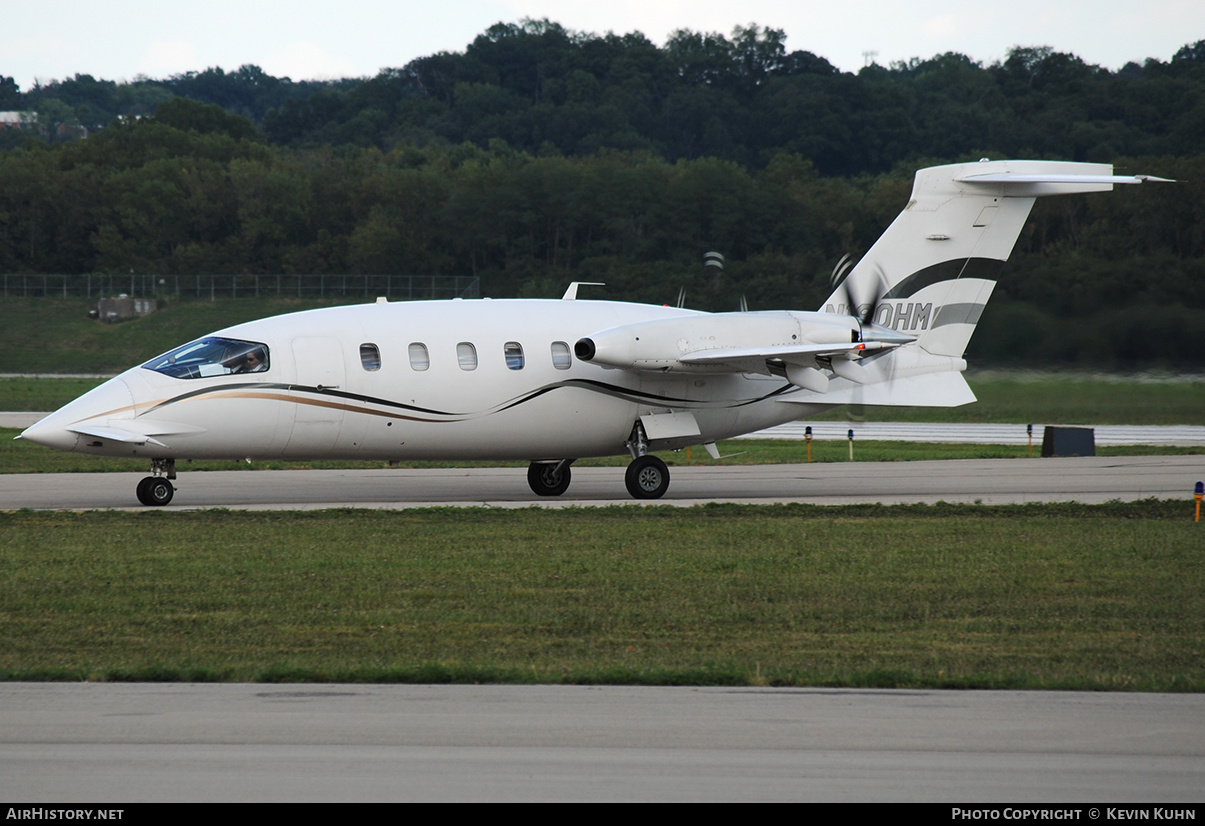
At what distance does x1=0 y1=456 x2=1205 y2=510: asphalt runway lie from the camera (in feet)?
76.6

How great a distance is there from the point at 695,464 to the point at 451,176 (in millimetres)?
74674

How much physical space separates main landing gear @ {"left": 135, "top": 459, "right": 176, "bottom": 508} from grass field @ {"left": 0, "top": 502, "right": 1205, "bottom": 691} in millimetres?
1587

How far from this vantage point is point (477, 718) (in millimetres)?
8727

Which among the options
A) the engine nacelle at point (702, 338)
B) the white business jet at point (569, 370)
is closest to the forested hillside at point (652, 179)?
the white business jet at point (569, 370)

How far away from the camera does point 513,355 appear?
23266 millimetres

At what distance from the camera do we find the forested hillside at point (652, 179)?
32688 millimetres

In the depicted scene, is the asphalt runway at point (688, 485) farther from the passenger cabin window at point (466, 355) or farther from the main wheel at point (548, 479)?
the passenger cabin window at point (466, 355)

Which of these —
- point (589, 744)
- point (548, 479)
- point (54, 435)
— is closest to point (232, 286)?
point (548, 479)

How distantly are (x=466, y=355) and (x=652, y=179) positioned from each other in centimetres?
6714

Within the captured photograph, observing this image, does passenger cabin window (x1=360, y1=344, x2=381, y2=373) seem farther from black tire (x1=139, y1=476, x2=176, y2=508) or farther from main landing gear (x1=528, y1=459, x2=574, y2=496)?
main landing gear (x1=528, y1=459, x2=574, y2=496)

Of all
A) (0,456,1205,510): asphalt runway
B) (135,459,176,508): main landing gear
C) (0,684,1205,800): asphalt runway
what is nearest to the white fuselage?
(135,459,176,508): main landing gear

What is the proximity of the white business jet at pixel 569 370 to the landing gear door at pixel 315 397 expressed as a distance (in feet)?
0.09

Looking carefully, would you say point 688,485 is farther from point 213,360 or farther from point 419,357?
point 213,360

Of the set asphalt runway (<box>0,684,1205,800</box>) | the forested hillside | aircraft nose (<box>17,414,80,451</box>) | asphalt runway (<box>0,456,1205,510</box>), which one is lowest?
asphalt runway (<box>0,456,1205,510</box>)
